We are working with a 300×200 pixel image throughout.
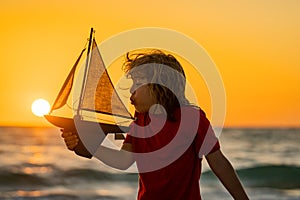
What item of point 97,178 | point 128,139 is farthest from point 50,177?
point 128,139

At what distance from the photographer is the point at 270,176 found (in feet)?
74.4

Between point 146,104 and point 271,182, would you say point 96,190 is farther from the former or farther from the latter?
point 146,104

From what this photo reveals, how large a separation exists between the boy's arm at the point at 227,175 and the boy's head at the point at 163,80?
0.94 feet

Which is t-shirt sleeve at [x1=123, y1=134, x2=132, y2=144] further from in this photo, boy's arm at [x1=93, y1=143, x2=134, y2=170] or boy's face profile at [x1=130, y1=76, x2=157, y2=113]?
boy's face profile at [x1=130, y1=76, x2=157, y2=113]

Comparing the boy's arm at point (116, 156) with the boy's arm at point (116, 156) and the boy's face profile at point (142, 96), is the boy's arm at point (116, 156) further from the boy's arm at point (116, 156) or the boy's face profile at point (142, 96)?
the boy's face profile at point (142, 96)

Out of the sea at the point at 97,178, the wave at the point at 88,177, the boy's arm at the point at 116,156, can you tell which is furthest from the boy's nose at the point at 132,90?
the wave at the point at 88,177

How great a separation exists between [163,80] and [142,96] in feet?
0.42

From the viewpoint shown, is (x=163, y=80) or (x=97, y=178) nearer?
(x=163, y=80)

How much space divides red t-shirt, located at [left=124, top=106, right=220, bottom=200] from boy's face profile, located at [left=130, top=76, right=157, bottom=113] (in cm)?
6

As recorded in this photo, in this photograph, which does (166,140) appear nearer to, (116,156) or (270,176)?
(116,156)

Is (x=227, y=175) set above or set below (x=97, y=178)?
above

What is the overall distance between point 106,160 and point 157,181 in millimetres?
268

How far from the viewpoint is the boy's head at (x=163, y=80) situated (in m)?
3.81

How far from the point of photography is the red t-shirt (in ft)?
12.3
